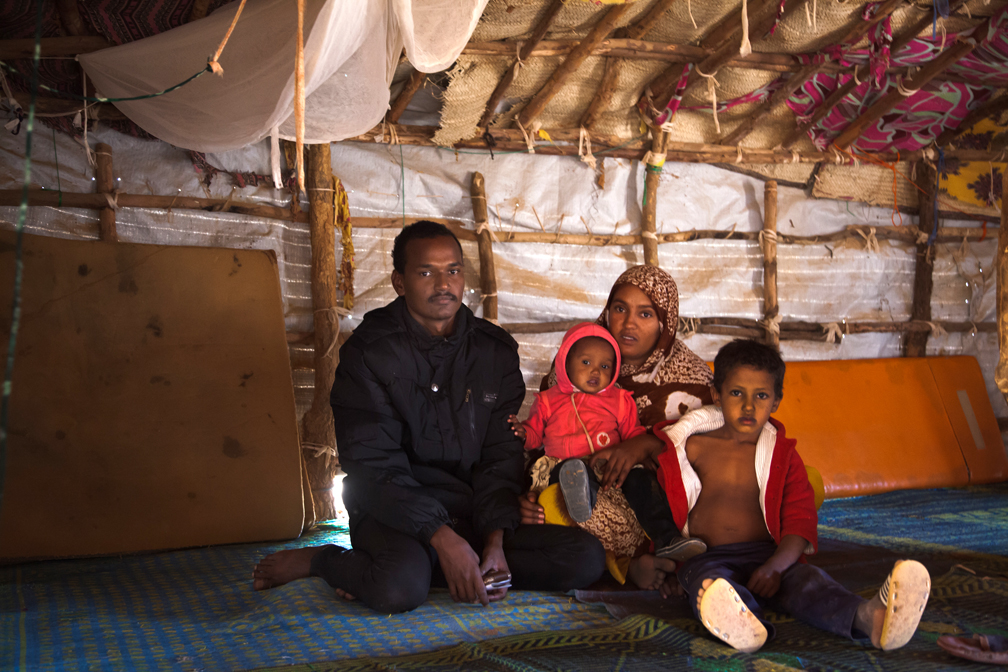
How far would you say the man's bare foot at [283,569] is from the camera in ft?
7.07

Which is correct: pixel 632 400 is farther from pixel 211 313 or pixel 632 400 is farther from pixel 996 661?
pixel 211 313

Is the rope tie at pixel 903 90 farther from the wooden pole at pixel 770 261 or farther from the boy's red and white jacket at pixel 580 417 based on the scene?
the boy's red and white jacket at pixel 580 417

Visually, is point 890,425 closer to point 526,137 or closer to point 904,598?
point 526,137

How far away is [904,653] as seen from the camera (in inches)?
63.6

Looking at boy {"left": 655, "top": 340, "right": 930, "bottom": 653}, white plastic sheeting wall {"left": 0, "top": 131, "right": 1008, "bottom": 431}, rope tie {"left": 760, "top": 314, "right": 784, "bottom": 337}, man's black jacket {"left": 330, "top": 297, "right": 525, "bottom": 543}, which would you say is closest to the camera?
boy {"left": 655, "top": 340, "right": 930, "bottom": 653}

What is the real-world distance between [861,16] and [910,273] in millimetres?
2071

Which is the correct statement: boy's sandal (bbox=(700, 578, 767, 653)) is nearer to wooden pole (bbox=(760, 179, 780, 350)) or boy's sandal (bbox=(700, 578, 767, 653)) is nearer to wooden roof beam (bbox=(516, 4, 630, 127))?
wooden roof beam (bbox=(516, 4, 630, 127))

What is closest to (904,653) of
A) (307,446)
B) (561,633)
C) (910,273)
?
(561,633)

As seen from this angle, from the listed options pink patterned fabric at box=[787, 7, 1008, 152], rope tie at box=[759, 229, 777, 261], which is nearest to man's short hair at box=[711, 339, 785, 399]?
pink patterned fabric at box=[787, 7, 1008, 152]

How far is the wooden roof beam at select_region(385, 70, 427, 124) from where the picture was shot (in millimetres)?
3373

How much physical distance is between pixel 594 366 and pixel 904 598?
1.10m

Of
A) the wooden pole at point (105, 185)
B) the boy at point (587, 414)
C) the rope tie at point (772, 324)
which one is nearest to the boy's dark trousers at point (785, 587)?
the boy at point (587, 414)

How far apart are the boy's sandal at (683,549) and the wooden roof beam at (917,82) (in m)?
3.06

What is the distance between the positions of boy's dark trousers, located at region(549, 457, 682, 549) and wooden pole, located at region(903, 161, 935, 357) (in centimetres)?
336
